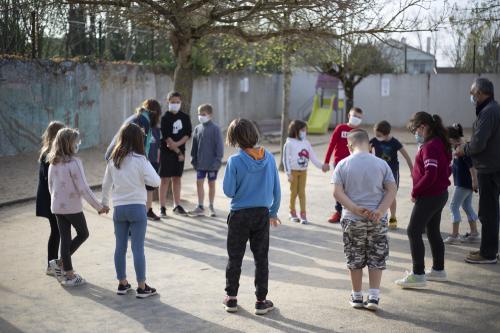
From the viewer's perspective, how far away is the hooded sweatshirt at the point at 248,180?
620cm

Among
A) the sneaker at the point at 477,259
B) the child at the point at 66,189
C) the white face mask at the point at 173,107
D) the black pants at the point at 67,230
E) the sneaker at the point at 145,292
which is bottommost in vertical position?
the sneaker at the point at 145,292

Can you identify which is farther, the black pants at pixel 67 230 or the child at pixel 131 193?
the black pants at pixel 67 230

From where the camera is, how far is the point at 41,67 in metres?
17.3

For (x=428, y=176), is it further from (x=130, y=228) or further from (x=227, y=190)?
(x=130, y=228)

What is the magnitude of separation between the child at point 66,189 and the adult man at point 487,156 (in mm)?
3943

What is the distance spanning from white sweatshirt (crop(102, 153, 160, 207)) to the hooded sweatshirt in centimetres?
81

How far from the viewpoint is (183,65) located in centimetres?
1273

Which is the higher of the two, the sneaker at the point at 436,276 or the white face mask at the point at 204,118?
the white face mask at the point at 204,118

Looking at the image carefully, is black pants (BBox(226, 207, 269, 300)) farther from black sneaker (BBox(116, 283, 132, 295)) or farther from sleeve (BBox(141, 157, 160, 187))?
black sneaker (BBox(116, 283, 132, 295))

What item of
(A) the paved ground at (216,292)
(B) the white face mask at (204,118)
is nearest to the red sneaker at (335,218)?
(A) the paved ground at (216,292)

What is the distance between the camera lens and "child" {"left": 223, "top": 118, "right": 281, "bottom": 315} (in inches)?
245

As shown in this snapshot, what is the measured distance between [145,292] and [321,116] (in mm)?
23985

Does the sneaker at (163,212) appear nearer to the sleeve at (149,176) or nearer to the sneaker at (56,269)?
the sneaker at (56,269)

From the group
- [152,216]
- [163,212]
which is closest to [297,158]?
[163,212]
